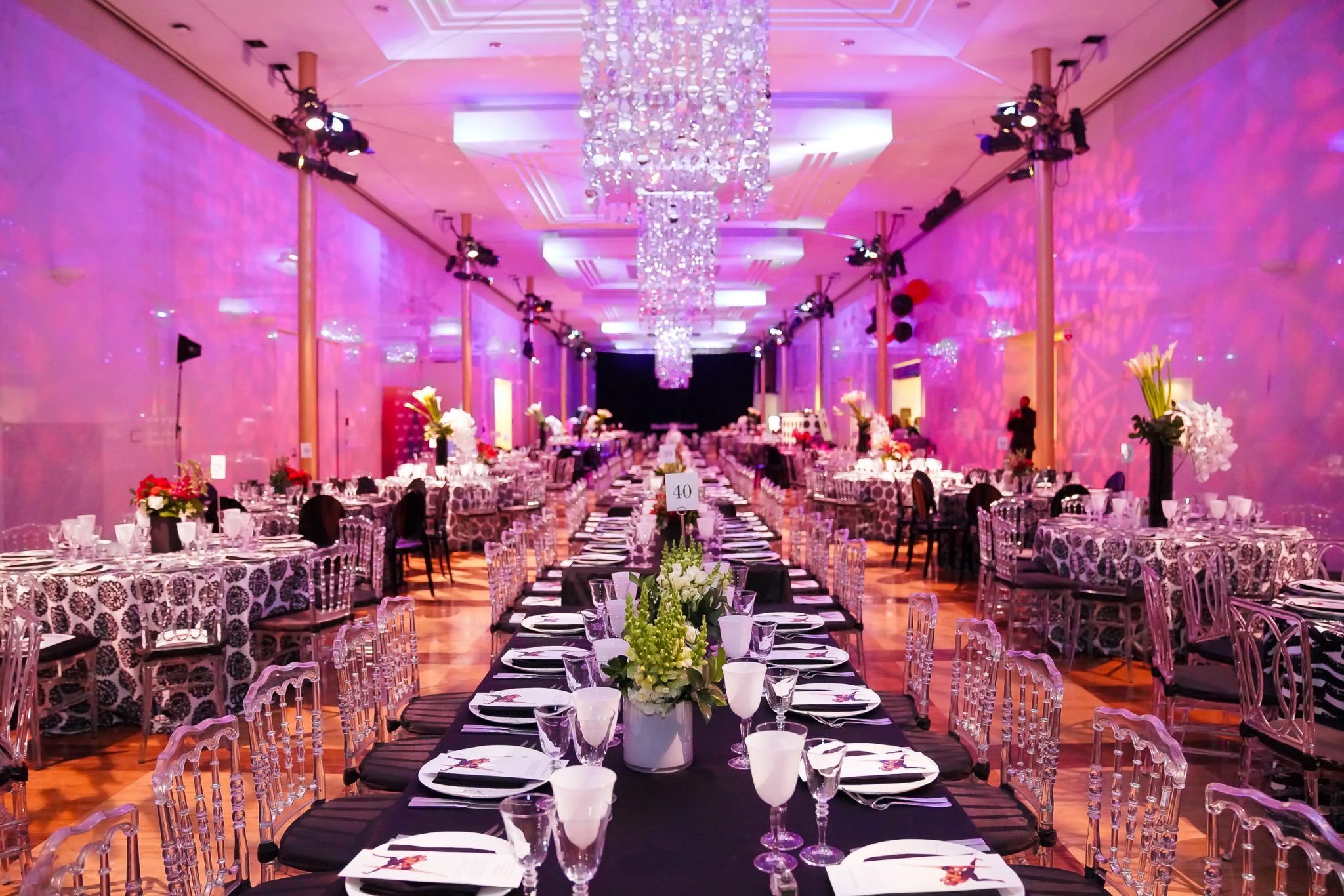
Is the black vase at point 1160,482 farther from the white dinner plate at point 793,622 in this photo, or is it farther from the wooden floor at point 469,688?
the white dinner plate at point 793,622

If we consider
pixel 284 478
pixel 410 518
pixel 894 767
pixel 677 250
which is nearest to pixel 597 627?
pixel 894 767

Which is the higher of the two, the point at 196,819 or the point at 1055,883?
the point at 196,819

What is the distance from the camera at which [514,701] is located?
2518 millimetres

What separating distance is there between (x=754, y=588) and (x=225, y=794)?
256cm

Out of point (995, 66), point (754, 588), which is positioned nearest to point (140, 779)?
point (754, 588)

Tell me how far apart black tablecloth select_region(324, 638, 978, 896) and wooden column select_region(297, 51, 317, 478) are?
813 centimetres

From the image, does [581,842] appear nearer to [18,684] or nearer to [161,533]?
[18,684]

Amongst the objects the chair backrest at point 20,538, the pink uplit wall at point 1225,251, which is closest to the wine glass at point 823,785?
the chair backrest at point 20,538

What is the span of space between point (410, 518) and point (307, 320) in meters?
2.72

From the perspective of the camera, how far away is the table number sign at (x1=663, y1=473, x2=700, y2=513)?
→ 4.22 meters

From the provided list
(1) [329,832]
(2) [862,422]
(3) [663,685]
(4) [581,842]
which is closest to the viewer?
(4) [581,842]

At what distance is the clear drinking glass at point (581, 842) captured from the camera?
1366 mm

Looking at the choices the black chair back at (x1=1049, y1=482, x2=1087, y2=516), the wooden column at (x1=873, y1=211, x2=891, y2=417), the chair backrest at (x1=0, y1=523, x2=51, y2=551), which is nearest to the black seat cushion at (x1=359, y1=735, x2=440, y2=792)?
the chair backrest at (x1=0, y1=523, x2=51, y2=551)

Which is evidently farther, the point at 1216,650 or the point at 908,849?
the point at 1216,650
